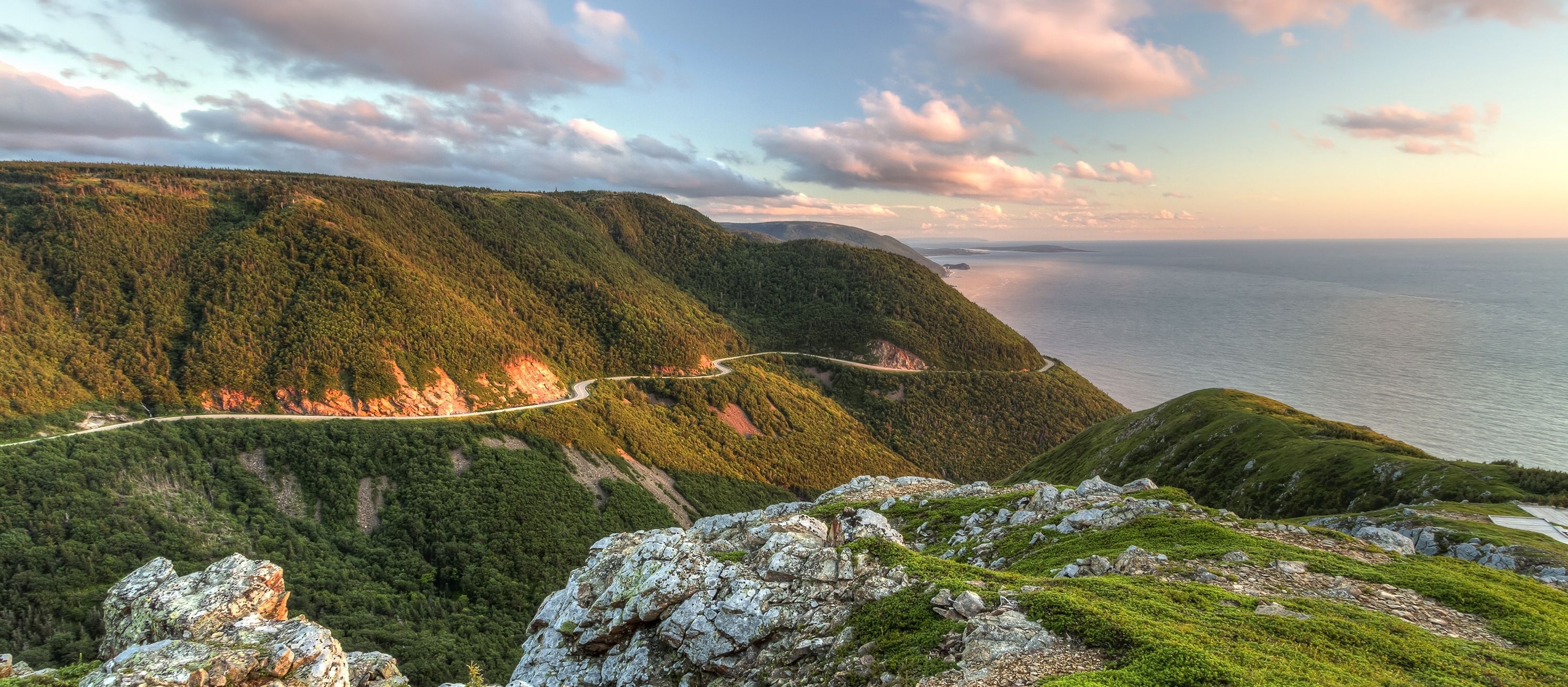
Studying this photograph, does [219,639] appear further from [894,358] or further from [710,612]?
[894,358]

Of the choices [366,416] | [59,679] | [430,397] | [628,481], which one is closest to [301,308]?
[366,416]

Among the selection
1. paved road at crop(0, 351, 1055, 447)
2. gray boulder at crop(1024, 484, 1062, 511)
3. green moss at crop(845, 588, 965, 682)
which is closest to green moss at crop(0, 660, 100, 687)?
green moss at crop(845, 588, 965, 682)

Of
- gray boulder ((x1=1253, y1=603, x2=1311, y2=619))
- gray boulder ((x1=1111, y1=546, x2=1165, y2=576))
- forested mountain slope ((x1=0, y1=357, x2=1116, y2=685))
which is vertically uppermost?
gray boulder ((x1=1253, y1=603, x2=1311, y2=619))

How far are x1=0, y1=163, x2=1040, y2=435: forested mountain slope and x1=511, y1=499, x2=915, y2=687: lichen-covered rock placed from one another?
3724 inches

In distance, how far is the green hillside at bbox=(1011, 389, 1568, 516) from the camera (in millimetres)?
36875

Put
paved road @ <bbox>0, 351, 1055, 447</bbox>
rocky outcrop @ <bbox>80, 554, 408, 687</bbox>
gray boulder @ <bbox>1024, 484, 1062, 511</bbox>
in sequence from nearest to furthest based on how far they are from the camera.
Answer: rocky outcrop @ <bbox>80, 554, 408, 687</bbox> < gray boulder @ <bbox>1024, 484, 1062, 511</bbox> < paved road @ <bbox>0, 351, 1055, 447</bbox>

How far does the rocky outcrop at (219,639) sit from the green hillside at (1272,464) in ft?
183

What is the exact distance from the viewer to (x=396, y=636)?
55969 millimetres

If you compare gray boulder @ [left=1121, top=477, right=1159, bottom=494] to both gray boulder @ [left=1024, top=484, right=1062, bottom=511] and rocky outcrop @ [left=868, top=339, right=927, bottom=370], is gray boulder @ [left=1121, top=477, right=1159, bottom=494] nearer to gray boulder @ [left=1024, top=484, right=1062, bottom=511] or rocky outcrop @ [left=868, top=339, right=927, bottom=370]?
gray boulder @ [left=1024, top=484, right=1062, bottom=511]

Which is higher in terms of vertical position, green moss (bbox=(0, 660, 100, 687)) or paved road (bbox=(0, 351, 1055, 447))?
green moss (bbox=(0, 660, 100, 687))

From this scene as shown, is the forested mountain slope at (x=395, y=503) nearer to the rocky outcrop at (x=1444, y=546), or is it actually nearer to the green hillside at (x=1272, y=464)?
the green hillside at (x=1272, y=464)

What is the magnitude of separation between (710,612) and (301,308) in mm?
118497

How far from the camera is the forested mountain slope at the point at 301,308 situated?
289ft

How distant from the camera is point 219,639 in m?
15.6
